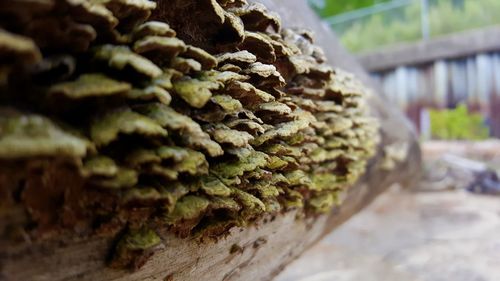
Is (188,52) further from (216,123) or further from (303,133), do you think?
(303,133)

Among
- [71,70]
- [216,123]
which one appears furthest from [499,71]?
[71,70]

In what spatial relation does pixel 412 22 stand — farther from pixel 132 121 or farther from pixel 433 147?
pixel 132 121

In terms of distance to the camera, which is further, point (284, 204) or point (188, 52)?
point (284, 204)

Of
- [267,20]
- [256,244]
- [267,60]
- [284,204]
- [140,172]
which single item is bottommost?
[256,244]

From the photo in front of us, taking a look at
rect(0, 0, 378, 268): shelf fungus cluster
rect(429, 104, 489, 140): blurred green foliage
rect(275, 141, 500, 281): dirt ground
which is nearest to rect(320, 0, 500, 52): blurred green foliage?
rect(429, 104, 489, 140): blurred green foliage

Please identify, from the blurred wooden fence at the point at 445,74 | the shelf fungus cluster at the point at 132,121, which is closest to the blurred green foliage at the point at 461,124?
the blurred wooden fence at the point at 445,74

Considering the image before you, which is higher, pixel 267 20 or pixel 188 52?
pixel 267 20
